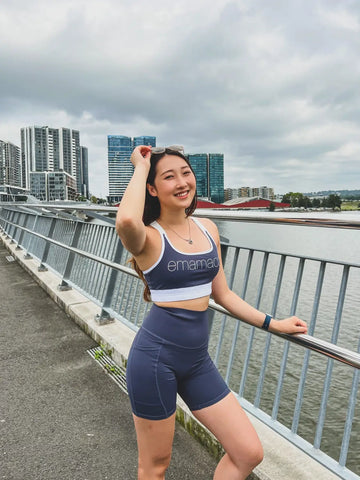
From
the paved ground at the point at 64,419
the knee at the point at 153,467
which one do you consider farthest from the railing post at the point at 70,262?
the knee at the point at 153,467

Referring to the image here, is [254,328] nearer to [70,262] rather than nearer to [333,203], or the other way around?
[333,203]

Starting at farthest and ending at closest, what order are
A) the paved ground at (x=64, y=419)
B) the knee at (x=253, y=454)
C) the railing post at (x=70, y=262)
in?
the railing post at (x=70, y=262) → the paved ground at (x=64, y=419) → the knee at (x=253, y=454)

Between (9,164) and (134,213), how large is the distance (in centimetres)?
14471

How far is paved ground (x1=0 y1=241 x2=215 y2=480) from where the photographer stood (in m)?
2.25

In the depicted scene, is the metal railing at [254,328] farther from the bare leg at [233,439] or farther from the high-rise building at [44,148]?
the high-rise building at [44,148]

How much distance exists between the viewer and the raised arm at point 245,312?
1650mm

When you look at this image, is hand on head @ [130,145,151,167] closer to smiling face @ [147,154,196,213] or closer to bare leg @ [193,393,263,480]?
smiling face @ [147,154,196,213]

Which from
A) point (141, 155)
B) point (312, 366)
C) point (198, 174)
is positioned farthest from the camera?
point (312, 366)

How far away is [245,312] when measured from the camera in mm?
1746

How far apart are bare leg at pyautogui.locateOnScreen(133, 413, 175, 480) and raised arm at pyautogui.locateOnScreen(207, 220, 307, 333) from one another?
52 cm

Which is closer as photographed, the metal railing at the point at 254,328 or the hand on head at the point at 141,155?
the hand on head at the point at 141,155

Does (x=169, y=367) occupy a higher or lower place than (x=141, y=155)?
lower

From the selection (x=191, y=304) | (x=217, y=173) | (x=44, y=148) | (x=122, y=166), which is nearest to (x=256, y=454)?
(x=191, y=304)

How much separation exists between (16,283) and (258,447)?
691 centimetres
